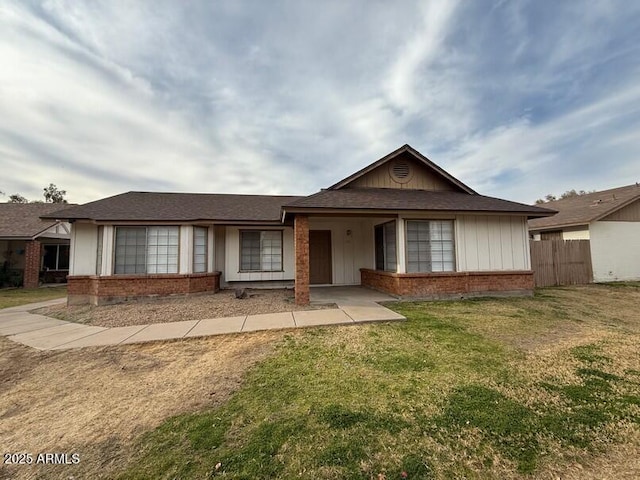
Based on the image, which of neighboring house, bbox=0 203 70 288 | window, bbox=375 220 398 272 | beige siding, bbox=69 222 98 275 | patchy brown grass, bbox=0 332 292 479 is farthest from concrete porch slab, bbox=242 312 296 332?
neighboring house, bbox=0 203 70 288

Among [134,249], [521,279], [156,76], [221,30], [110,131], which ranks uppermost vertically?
[221,30]

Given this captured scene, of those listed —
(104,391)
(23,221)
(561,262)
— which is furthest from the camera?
(23,221)

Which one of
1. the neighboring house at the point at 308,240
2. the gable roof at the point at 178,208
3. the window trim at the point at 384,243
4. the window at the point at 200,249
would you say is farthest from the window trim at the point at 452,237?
the window at the point at 200,249

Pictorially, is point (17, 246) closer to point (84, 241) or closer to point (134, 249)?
point (84, 241)

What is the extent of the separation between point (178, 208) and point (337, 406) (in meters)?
10.8

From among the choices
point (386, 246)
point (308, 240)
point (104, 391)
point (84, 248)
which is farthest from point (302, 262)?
point (84, 248)

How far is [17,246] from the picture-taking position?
55.7 feet

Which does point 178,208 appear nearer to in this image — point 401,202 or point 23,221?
point 401,202

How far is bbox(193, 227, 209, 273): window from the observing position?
34.4 feet

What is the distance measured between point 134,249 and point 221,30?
25.8ft

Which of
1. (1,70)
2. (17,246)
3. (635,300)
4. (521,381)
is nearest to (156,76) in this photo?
(1,70)

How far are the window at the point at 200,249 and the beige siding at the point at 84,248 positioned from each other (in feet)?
11.5

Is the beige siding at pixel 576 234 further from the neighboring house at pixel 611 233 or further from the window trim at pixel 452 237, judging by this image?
the window trim at pixel 452 237

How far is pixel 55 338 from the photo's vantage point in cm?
588
